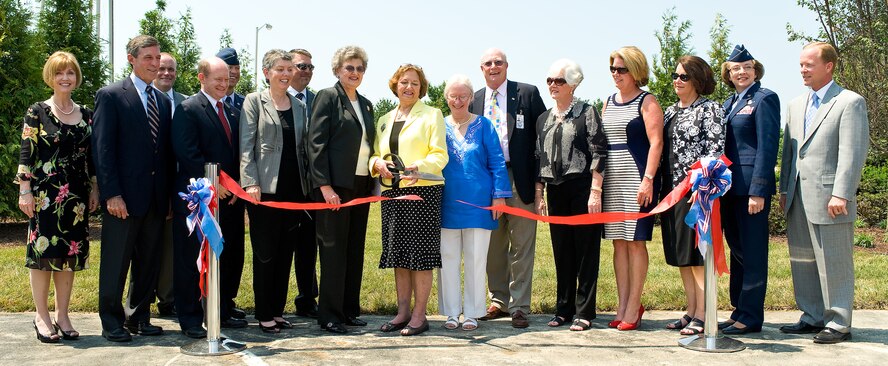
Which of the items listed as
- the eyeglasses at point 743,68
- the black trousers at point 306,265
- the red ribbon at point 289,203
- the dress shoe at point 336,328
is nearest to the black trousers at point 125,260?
the red ribbon at point 289,203

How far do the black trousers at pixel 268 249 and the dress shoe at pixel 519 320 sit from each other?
1961 millimetres

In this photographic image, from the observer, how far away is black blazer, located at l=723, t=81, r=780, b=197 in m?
6.00

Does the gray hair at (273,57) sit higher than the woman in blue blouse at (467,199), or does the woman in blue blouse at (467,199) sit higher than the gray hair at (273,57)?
the gray hair at (273,57)

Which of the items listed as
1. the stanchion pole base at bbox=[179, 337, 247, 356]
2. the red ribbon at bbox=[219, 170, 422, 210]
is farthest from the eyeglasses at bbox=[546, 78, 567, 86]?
the stanchion pole base at bbox=[179, 337, 247, 356]

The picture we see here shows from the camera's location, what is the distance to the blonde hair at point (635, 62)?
20.3ft

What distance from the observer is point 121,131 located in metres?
5.83

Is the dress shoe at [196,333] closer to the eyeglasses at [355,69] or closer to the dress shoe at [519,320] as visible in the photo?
the eyeglasses at [355,69]

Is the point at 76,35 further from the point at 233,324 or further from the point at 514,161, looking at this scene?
the point at 514,161

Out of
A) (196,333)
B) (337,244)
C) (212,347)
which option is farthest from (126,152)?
(337,244)

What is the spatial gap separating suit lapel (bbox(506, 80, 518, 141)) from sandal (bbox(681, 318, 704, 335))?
84.3 inches

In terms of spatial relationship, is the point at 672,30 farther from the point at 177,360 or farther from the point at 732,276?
the point at 177,360

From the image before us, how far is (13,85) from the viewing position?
525 inches

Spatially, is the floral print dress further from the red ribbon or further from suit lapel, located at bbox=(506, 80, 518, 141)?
suit lapel, located at bbox=(506, 80, 518, 141)

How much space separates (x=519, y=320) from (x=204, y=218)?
2.67m
